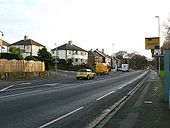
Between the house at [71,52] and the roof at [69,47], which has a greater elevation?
the roof at [69,47]

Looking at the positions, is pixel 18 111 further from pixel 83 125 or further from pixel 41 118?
pixel 83 125

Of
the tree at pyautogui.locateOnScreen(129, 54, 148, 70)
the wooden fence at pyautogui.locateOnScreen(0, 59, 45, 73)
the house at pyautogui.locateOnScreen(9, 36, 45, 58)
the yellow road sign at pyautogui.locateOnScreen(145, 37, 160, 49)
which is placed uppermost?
the house at pyautogui.locateOnScreen(9, 36, 45, 58)

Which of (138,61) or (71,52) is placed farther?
(138,61)

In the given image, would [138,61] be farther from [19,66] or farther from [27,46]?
[19,66]

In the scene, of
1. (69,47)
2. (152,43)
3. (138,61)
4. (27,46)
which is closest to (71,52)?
(69,47)

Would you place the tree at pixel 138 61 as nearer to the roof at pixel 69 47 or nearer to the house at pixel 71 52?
the house at pixel 71 52

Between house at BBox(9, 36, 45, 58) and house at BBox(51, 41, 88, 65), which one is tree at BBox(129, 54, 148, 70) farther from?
house at BBox(9, 36, 45, 58)

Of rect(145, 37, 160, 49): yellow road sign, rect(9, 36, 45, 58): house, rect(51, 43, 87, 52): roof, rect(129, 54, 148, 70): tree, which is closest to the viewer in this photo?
rect(145, 37, 160, 49): yellow road sign

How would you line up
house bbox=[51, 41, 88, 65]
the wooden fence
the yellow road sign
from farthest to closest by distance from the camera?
house bbox=[51, 41, 88, 65] < the wooden fence < the yellow road sign

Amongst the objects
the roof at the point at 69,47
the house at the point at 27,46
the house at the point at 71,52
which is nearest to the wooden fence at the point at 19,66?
the house at the point at 27,46

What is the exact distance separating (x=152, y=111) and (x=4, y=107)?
603 centimetres

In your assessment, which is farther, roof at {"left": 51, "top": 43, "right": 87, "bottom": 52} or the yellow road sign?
roof at {"left": 51, "top": 43, "right": 87, "bottom": 52}

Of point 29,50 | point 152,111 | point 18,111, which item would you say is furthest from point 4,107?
point 29,50

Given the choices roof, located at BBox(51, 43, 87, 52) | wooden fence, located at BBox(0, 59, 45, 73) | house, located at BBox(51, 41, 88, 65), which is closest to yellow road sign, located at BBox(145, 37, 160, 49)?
wooden fence, located at BBox(0, 59, 45, 73)
